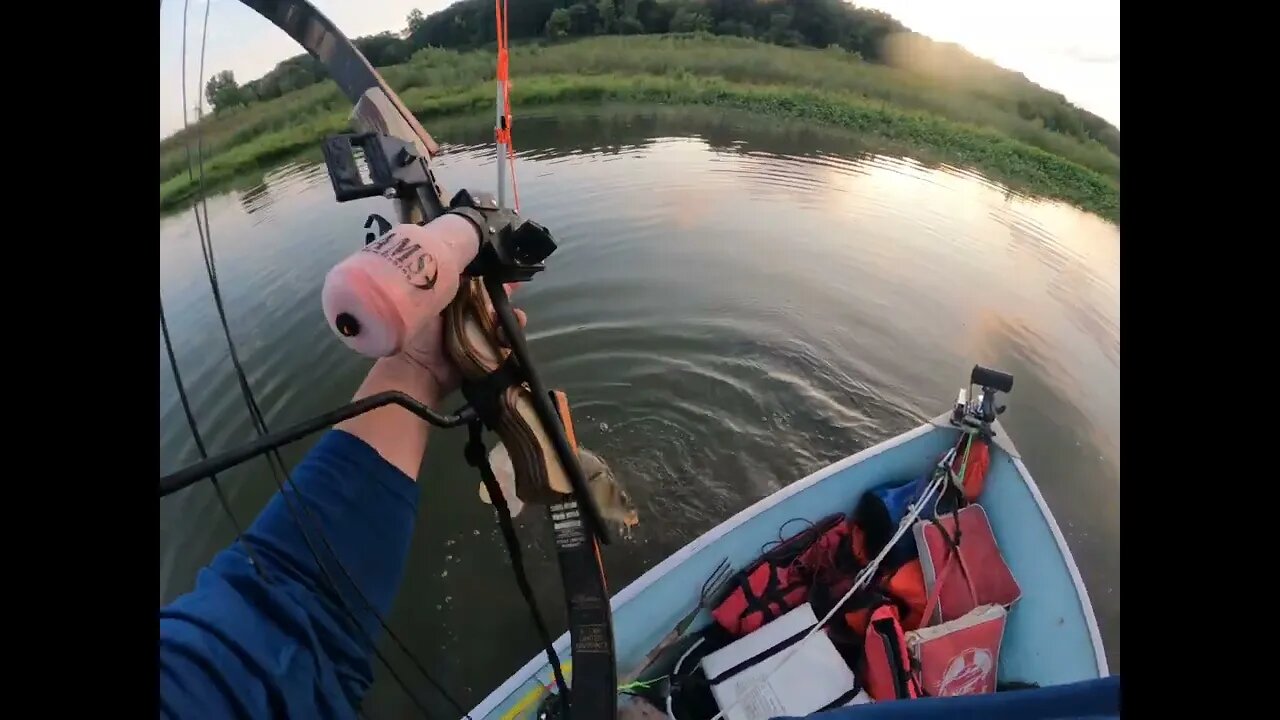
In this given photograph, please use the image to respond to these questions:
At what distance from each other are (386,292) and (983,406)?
327 cm

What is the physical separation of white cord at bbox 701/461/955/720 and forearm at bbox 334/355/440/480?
1.88 meters

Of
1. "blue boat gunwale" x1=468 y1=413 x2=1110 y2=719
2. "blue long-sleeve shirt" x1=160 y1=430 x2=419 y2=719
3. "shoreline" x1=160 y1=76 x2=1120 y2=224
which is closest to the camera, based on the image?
"blue long-sleeve shirt" x1=160 y1=430 x2=419 y2=719

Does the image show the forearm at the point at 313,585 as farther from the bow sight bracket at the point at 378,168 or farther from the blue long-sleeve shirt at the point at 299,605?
the bow sight bracket at the point at 378,168

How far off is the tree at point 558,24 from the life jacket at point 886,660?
67.2 feet

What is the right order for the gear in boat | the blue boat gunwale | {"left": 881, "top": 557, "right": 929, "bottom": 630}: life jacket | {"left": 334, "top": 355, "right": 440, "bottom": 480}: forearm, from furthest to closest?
{"left": 881, "top": 557, "right": 929, "bottom": 630}: life jacket
the blue boat gunwale
{"left": 334, "top": 355, "right": 440, "bottom": 480}: forearm
the gear in boat

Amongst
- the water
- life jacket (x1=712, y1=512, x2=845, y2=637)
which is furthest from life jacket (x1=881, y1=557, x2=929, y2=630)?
the water

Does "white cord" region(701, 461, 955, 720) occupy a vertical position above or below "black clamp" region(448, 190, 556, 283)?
below

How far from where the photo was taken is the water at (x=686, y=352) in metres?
3.77

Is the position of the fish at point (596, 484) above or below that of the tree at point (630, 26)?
below

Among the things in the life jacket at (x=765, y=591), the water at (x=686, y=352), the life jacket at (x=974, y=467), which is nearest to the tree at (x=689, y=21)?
the water at (x=686, y=352)

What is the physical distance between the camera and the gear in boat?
91cm

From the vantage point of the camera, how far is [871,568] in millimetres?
2656

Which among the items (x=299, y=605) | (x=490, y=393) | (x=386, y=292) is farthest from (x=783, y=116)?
(x=299, y=605)

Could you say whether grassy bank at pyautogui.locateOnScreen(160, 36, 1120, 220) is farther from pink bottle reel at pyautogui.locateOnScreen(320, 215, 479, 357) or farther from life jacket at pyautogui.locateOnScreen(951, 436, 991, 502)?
pink bottle reel at pyautogui.locateOnScreen(320, 215, 479, 357)
